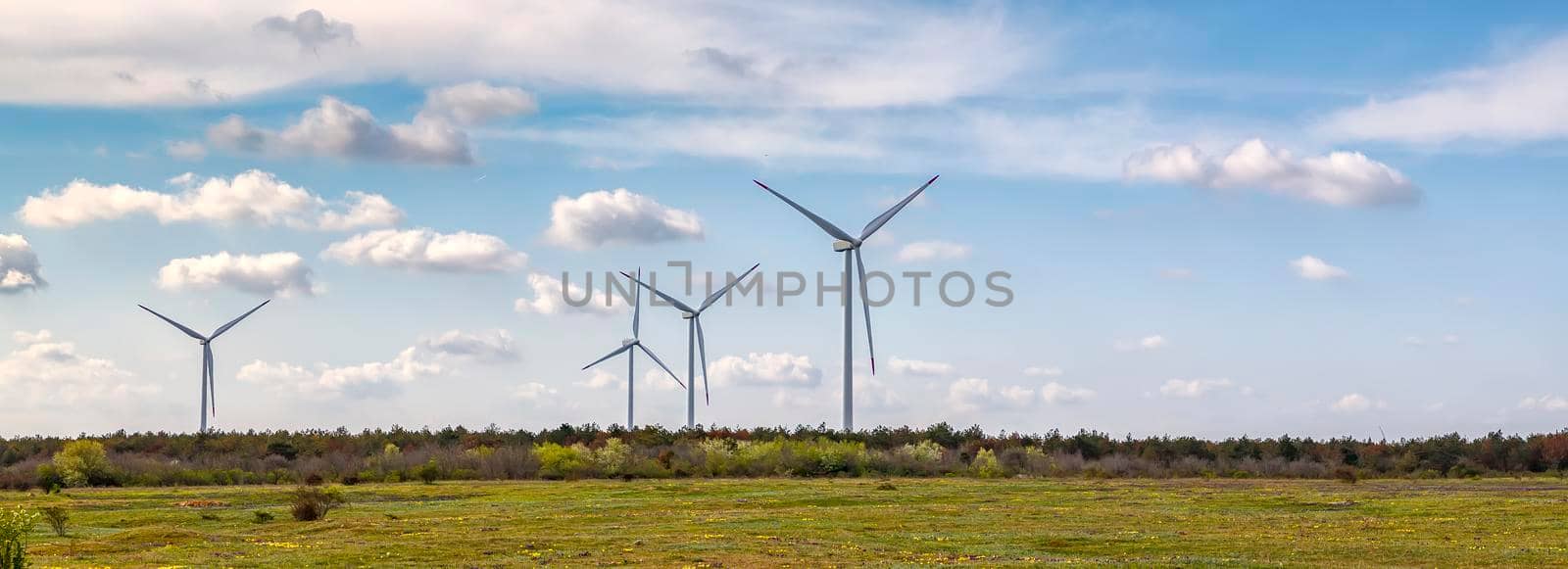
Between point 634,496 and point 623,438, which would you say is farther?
point 623,438

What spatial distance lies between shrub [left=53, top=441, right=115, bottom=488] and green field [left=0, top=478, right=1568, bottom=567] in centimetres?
820

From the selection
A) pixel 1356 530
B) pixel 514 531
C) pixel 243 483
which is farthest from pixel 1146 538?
pixel 243 483

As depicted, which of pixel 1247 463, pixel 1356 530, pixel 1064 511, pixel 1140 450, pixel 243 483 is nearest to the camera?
pixel 1356 530

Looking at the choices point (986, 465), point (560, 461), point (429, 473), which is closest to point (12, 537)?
point (429, 473)

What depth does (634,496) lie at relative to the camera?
58000mm

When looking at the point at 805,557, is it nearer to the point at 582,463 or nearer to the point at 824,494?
the point at 824,494

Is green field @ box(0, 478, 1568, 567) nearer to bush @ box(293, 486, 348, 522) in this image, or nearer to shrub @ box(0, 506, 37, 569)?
bush @ box(293, 486, 348, 522)

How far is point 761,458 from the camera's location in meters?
79.3

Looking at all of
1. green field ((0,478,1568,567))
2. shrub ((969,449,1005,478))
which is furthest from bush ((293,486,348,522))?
shrub ((969,449,1005,478))

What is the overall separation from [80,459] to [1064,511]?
49.1 meters

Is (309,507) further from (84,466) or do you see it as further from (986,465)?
(986,465)

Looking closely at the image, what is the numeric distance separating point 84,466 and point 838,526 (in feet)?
155

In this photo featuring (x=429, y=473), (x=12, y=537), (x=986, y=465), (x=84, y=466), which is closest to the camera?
(x=12, y=537)

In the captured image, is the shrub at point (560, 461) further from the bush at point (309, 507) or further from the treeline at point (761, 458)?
the bush at point (309, 507)
